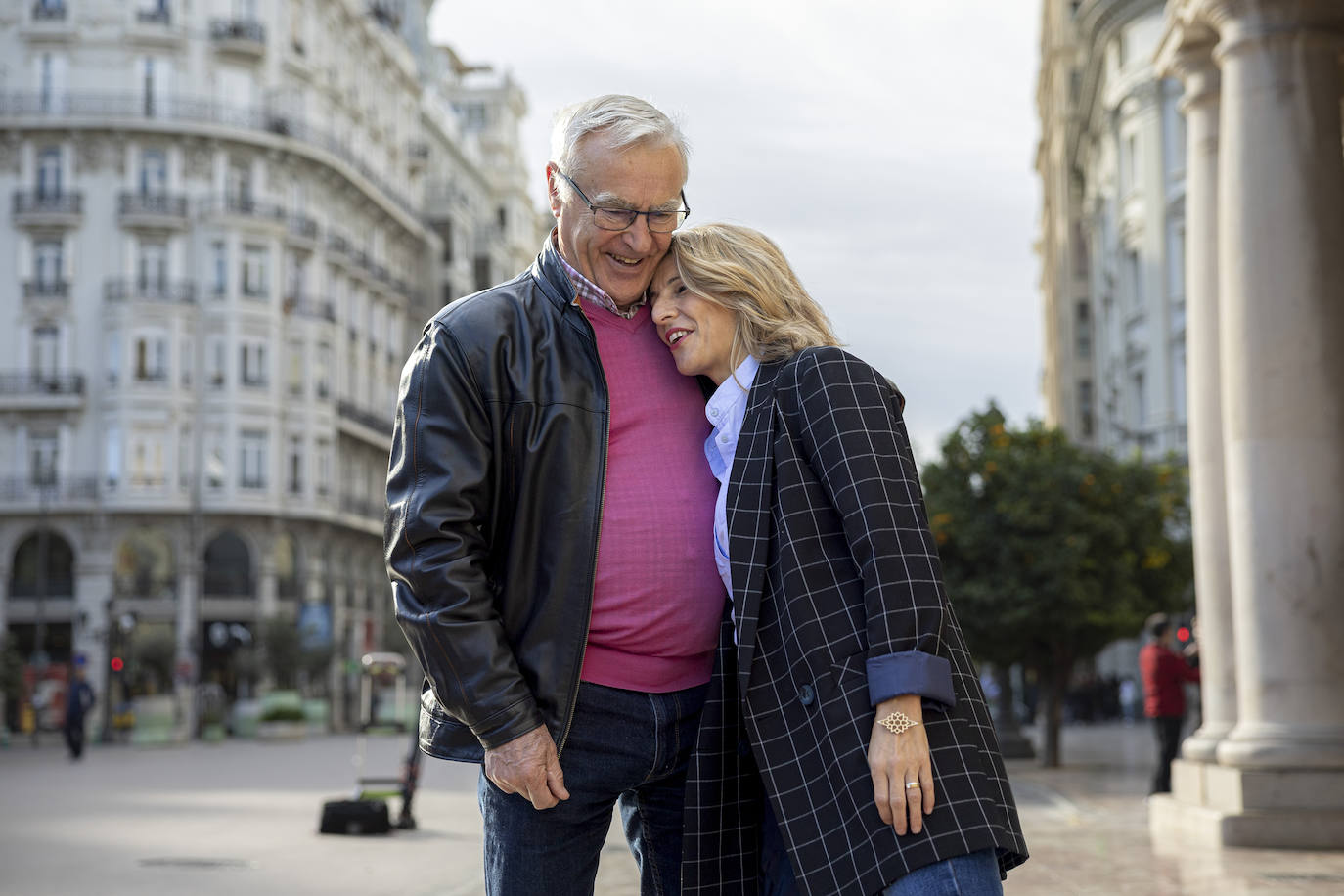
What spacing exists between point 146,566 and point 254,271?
37.2ft

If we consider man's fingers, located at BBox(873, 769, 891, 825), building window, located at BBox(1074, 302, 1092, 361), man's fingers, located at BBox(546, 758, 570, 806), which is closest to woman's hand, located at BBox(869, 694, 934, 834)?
man's fingers, located at BBox(873, 769, 891, 825)

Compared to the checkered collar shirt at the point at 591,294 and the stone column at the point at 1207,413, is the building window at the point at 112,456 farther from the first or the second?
the checkered collar shirt at the point at 591,294

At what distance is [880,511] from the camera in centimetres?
334

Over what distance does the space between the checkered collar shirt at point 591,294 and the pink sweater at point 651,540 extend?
1.2 inches

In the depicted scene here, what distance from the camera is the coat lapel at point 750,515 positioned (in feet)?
11.3

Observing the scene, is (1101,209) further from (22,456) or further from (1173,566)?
(22,456)

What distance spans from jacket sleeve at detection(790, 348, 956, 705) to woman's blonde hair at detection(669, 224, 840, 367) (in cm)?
15

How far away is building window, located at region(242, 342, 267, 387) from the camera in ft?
189

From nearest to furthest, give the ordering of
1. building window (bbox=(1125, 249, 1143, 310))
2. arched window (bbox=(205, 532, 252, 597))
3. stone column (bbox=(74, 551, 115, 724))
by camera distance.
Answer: building window (bbox=(1125, 249, 1143, 310))
stone column (bbox=(74, 551, 115, 724))
arched window (bbox=(205, 532, 252, 597))

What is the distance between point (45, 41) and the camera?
57562 millimetres

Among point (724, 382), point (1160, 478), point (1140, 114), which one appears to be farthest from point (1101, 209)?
point (724, 382)

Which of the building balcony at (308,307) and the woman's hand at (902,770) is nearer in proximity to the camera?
the woman's hand at (902,770)

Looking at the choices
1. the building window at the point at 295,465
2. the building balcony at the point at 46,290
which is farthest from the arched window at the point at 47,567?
the building balcony at the point at 46,290

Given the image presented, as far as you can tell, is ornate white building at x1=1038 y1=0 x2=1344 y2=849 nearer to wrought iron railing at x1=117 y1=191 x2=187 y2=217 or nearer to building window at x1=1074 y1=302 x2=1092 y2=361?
wrought iron railing at x1=117 y1=191 x2=187 y2=217
